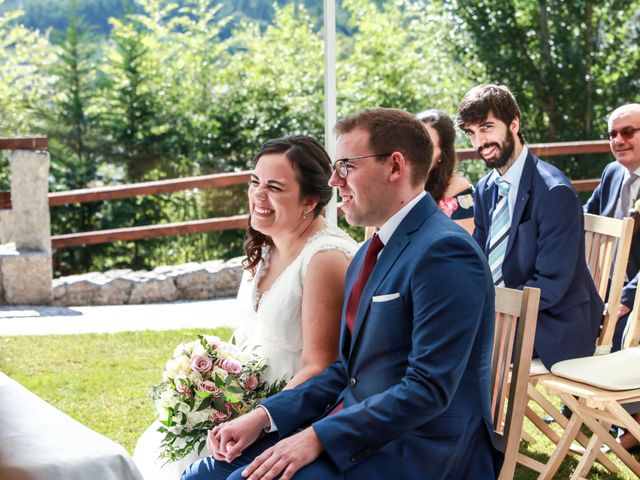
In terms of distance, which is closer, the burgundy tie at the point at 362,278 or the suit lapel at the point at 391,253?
the suit lapel at the point at 391,253

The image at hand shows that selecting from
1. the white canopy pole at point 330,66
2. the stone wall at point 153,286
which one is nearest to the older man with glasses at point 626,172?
the white canopy pole at point 330,66

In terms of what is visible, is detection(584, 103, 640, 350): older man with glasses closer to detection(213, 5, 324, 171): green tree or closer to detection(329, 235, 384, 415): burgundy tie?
detection(329, 235, 384, 415): burgundy tie

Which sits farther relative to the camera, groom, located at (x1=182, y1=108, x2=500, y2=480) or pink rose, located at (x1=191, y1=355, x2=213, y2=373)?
pink rose, located at (x1=191, y1=355, x2=213, y2=373)

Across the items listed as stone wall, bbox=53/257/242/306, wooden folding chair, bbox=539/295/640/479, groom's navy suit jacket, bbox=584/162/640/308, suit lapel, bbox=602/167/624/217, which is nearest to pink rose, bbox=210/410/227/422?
wooden folding chair, bbox=539/295/640/479

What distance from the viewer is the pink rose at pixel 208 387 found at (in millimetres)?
2775

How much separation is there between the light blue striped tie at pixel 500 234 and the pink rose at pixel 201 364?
4.85 ft

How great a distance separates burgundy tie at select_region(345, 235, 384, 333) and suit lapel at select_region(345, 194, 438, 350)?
66 mm

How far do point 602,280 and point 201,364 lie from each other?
2.00 metres

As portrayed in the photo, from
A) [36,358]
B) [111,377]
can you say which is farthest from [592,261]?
[36,358]

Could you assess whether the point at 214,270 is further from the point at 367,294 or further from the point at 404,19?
the point at 367,294

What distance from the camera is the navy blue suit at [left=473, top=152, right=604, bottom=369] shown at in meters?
3.65

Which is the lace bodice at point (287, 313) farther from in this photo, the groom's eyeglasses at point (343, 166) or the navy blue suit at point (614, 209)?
the navy blue suit at point (614, 209)

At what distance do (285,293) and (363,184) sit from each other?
0.66 m

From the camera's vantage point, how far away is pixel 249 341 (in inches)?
121
